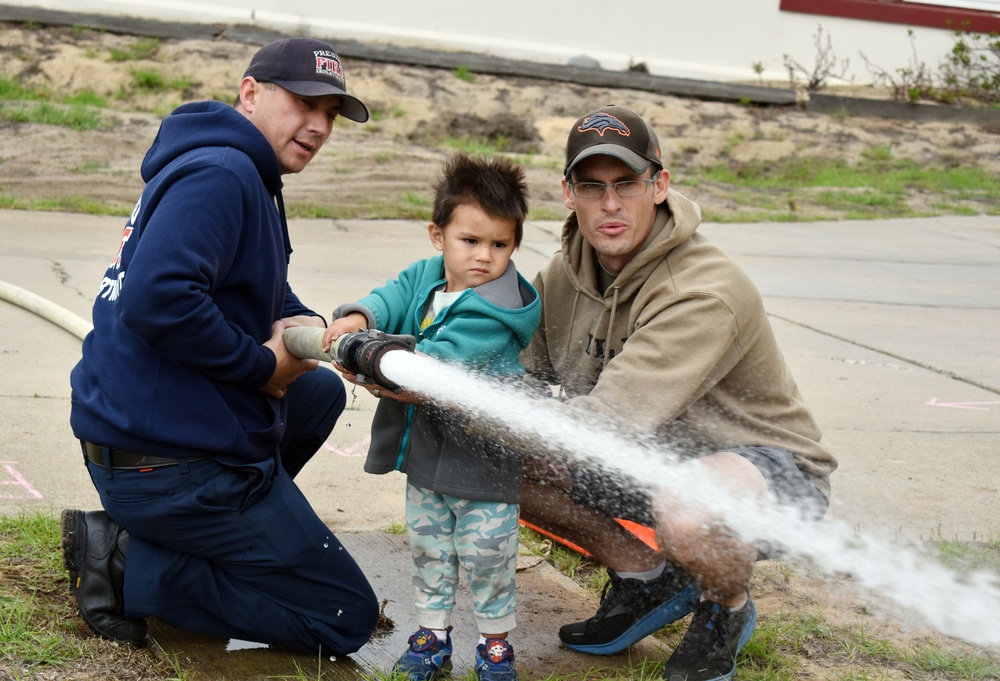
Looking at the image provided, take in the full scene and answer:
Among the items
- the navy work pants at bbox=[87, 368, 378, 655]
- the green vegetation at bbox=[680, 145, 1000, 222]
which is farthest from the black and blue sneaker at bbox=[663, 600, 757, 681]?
the green vegetation at bbox=[680, 145, 1000, 222]

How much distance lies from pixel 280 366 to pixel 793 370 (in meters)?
3.98

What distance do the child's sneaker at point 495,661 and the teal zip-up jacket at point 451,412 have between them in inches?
15.3

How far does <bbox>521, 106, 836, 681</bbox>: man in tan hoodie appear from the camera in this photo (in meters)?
2.87

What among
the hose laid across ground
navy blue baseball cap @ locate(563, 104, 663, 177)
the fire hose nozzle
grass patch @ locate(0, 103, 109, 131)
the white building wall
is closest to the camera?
the fire hose nozzle

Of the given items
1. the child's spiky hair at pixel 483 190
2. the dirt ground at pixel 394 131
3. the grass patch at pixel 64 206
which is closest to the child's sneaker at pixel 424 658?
the child's spiky hair at pixel 483 190

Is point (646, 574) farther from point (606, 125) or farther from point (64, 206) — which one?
point (64, 206)

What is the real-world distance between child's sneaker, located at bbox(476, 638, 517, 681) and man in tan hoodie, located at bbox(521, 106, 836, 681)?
33 cm

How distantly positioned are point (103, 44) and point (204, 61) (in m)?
1.29

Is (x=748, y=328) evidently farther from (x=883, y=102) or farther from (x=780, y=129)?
(x=883, y=102)

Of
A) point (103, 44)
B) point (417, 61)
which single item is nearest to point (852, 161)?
point (417, 61)

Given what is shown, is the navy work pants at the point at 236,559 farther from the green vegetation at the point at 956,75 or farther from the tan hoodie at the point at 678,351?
the green vegetation at the point at 956,75

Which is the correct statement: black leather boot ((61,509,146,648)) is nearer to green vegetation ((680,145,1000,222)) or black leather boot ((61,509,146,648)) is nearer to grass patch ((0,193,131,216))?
grass patch ((0,193,131,216))

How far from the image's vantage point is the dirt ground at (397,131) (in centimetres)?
1048

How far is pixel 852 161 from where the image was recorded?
47.6 feet
